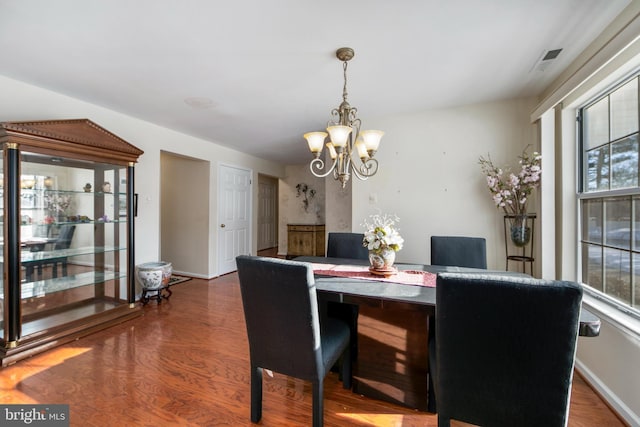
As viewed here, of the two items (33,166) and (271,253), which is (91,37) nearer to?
(33,166)

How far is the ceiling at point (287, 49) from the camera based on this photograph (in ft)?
5.30

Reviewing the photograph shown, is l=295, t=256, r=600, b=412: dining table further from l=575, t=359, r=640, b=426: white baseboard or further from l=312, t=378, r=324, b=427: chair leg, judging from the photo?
l=575, t=359, r=640, b=426: white baseboard

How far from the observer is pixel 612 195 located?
1.91 meters

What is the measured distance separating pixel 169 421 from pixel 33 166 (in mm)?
2407

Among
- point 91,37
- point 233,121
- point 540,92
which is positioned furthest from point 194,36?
point 540,92

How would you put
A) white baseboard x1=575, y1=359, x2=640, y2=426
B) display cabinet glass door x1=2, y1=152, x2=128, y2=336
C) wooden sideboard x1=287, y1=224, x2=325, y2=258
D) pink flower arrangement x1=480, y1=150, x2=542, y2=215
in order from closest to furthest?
white baseboard x1=575, y1=359, x2=640, y2=426 < display cabinet glass door x1=2, y1=152, x2=128, y2=336 < pink flower arrangement x1=480, y1=150, x2=542, y2=215 < wooden sideboard x1=287, y1=224, x2=325, y2=258

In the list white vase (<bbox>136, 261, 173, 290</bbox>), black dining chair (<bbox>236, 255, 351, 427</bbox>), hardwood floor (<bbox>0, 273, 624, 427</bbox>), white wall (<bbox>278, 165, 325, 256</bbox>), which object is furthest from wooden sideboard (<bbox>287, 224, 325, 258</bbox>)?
black dining chair (<bbox>236, 255, 351, 427</bbox>)

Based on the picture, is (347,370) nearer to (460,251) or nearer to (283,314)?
(283,314)

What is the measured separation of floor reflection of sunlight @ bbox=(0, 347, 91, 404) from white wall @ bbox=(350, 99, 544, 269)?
3.23 m

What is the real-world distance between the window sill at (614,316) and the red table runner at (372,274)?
41.7 inches

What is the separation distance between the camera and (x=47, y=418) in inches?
64.1

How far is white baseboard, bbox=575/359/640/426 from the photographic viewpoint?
1.56 metres

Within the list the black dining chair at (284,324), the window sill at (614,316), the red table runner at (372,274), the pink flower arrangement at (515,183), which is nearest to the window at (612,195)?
the window sill at (614,316)

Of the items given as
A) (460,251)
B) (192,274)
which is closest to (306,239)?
(192,274)
